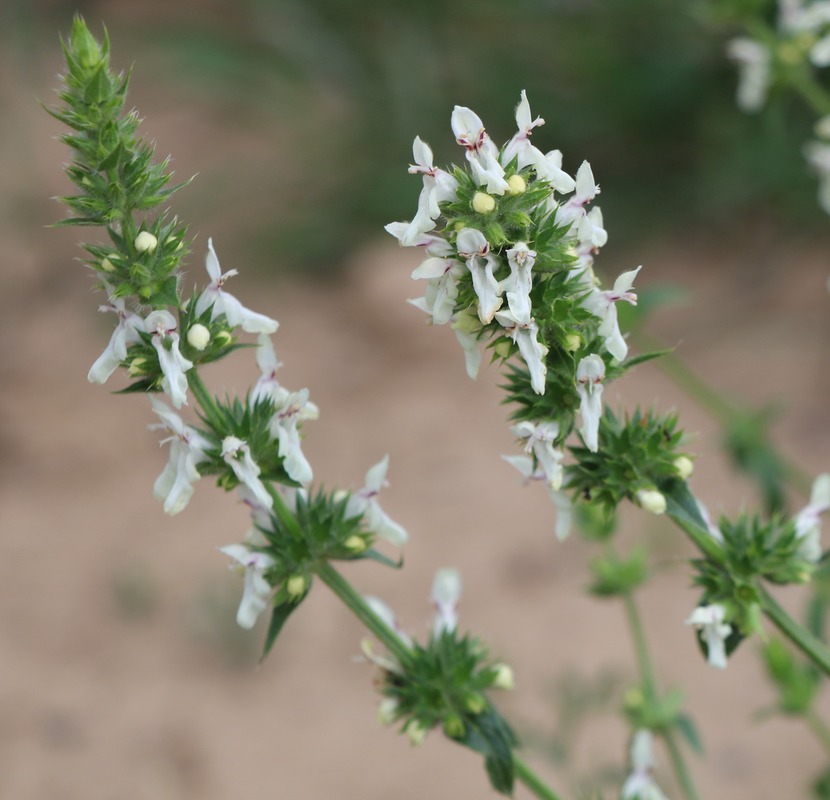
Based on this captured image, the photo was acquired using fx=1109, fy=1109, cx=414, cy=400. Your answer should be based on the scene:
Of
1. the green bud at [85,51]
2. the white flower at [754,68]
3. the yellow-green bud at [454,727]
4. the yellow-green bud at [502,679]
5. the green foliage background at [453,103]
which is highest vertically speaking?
the green foliage background at [453,103]

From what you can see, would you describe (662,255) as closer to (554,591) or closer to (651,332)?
(651,332)

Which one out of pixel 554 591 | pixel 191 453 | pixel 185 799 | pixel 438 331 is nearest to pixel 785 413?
pixel 554 591

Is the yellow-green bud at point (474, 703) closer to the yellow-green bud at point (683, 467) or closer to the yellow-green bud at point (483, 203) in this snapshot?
the yellow-green bud at point (683, 467)

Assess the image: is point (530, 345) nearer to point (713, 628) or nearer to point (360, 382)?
point (713, 628)

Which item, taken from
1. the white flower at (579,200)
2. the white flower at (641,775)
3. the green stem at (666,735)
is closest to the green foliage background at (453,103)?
the green stem at (666,735)

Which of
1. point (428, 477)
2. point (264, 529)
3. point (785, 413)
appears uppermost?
point (785, 413)

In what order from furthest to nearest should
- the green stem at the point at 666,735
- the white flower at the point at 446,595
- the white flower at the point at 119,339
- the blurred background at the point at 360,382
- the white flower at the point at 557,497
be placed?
the blurred background at the point at 360,382 → the green stem at the point at 666,735 → the white flower at the point at 446,595 → the white flower at the point at 557,497 → the white flower at the point at 119,339

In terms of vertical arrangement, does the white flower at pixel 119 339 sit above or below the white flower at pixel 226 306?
below

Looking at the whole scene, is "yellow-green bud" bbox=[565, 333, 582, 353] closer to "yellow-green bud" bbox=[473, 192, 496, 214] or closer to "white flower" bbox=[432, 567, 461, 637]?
"yellow-green bud" bbox=[473, 192, 496, 214]
